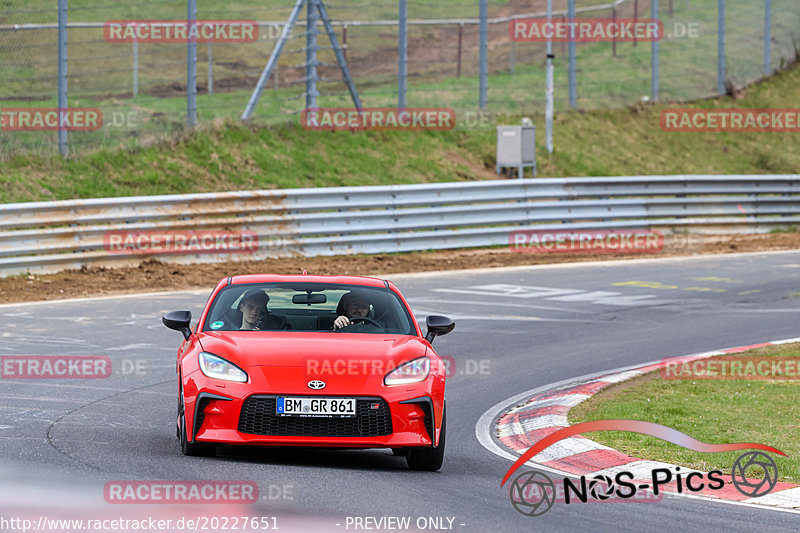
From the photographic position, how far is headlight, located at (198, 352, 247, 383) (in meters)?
8.35

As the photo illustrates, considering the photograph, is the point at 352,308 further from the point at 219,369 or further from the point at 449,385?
the point at 449,385

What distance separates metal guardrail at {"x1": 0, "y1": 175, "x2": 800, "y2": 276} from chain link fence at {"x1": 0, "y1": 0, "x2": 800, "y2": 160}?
367 centimetres

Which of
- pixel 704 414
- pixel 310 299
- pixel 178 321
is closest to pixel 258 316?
pixel 310 299

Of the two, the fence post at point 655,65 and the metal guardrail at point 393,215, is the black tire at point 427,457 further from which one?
the fence post at point 655,65

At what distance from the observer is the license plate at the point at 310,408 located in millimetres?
8164

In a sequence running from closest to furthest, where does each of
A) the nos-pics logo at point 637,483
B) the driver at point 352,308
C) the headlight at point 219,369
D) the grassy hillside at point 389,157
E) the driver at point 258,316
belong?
the nos-pics logo at point 637,483, the headlight at point 219,369, the driver at point 258,316, the driver at point 352,308, the grassy hillside at point 389,157

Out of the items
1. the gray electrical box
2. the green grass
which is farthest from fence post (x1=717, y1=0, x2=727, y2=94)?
the green grass

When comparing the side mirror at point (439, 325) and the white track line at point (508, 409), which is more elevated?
the side mirror at point (439, 325)

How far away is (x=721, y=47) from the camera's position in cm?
3562

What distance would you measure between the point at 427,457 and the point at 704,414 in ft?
11.0

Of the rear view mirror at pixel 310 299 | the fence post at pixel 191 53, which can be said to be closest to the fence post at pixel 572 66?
the fence post at pixel 191 53

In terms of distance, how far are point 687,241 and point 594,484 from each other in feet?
62.5

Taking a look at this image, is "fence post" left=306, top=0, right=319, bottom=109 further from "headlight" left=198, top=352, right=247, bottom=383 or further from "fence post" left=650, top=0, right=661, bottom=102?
"headlight" left=198, top=352, right=247, bottom=383

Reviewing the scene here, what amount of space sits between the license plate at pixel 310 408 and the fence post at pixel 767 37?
30.9 meters
